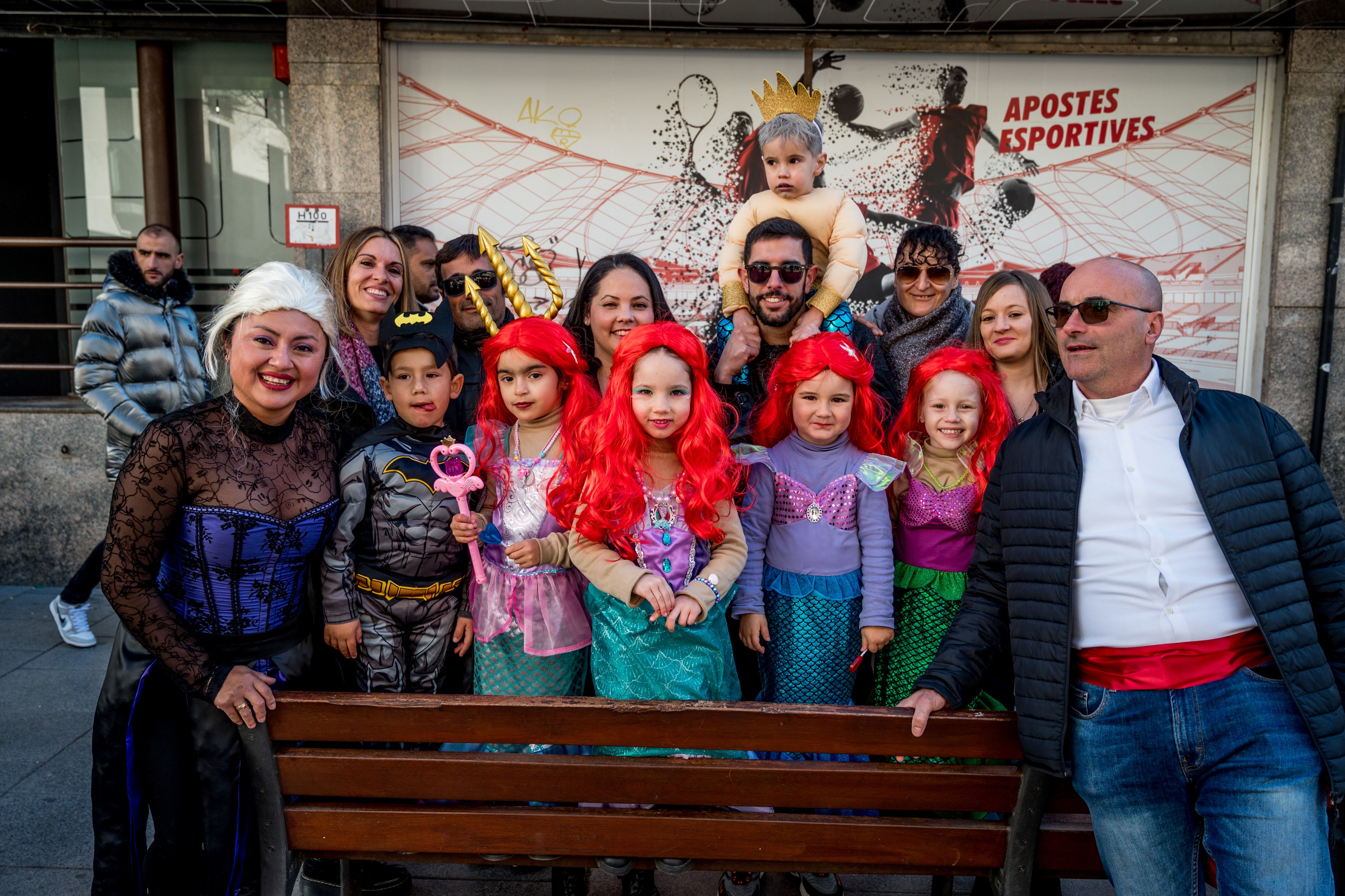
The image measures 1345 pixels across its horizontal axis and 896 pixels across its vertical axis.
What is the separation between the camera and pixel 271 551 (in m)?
2.08

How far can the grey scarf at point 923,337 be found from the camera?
3242 millimetres

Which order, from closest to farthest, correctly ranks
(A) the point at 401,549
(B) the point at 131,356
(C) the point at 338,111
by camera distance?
(A) the point at 401,549, (B) the point at 131,356, (C) the point at 338,111

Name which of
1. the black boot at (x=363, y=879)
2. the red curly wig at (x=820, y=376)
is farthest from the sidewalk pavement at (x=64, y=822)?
the red curly wig at (x=820, y=376)

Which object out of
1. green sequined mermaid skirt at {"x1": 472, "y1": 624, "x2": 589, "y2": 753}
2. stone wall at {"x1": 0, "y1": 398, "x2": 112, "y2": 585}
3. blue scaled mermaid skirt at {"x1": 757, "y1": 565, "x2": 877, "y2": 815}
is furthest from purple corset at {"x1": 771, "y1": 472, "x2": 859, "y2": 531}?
stone wall at {"x1": 0, "y1": 398, "x2": 112, "y2": 585}

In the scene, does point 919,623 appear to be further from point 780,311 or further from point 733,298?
point 733,298

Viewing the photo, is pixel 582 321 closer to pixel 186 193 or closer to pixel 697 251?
pixel 697 251

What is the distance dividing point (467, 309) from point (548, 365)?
1.08 meters

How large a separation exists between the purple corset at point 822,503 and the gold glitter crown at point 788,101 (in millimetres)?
1807

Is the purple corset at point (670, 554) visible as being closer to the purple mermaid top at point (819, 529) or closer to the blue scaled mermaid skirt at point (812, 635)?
the purple mermaid top at point (819, 529)

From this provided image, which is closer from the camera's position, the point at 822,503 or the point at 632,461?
the point at 632,461

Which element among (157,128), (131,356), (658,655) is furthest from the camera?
(157,128)

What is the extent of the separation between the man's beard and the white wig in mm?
1419

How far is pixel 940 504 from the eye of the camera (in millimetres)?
2549

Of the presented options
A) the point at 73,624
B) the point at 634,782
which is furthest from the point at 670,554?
the point at 73,624
